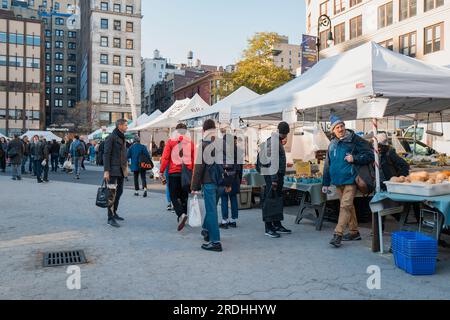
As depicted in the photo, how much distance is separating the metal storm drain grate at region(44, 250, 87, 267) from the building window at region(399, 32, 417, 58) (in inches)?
1320

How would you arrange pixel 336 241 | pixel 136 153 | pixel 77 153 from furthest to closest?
pixel 77 153 → pixel 136 153 → pixel 336 241

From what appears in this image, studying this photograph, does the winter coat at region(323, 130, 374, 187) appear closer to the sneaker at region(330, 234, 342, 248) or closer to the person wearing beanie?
the sneaker at region(330, 234, 342, 248)

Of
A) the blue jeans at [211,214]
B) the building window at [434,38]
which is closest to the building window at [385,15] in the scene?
the building window at [434,38]

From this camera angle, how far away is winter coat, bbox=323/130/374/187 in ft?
21.9

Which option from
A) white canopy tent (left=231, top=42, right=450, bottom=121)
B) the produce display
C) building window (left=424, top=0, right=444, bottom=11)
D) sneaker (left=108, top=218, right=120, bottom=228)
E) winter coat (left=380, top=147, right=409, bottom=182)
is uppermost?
building window (left=424, top=0, right=444, bottom=11)

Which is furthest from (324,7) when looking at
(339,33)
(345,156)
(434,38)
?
(345,156)

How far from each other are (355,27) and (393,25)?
495 cm

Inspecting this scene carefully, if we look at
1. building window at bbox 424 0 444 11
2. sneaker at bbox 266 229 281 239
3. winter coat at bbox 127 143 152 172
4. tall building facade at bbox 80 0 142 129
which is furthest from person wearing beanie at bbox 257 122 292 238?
tall building facade at bbox 80 0 142 129

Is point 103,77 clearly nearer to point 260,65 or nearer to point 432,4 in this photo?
point 260,65

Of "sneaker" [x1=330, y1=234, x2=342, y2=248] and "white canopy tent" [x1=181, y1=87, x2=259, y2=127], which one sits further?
"white canopy tent" [x1=181, y1=87, x2=259, y2=127]

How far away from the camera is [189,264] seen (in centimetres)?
570
